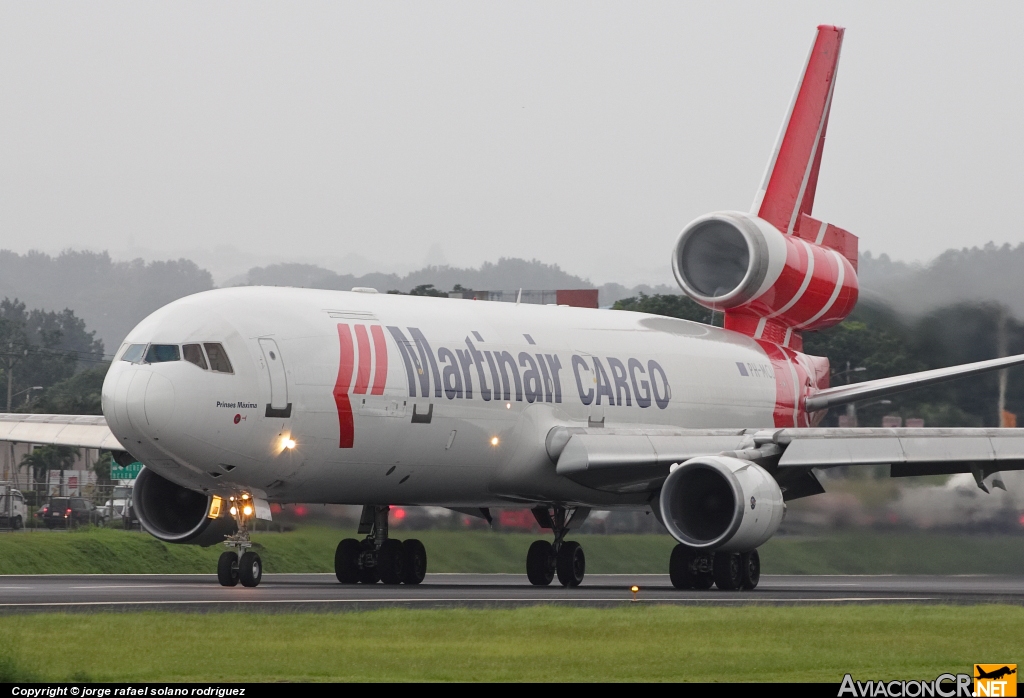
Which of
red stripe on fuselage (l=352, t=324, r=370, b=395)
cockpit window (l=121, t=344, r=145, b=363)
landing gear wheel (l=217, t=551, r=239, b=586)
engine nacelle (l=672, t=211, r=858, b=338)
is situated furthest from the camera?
engine nacelle (l=672, t=211, r=858, b=338)

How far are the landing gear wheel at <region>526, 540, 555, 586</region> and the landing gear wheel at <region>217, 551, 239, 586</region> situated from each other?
673 centimetres

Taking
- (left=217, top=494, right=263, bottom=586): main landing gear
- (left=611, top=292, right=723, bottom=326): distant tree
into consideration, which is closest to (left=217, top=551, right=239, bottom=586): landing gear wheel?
(left=217, top=494, right=263, bottom=586): main landing gear

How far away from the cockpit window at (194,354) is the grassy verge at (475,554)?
24.0 ft

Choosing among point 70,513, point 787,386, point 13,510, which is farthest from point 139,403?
point 70,513

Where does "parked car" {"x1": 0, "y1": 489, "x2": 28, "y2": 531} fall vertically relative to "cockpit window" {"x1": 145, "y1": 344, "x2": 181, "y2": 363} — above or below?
below

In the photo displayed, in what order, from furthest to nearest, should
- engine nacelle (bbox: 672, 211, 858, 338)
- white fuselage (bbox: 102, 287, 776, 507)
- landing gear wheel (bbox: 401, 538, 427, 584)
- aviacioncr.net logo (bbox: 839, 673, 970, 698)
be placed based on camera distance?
engine nacelle (bbox: 672, 211, 858, 338), landing gear wheel (bbox: 401, 538, 427, 584), white fuselage (bbox: 102, 287, 776, 507), aviacioncr.net logo (bbox: 839, 673, 970, 698)

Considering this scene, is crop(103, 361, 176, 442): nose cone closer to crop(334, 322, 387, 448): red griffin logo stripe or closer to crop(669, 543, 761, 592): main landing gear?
crop(334, 322, 387, 448): red griffin logo stripe

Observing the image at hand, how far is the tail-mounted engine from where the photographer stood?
102 feet

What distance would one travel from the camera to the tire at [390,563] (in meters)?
26.0

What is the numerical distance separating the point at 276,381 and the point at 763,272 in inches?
487

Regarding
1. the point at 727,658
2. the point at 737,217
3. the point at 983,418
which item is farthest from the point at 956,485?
the point at 727,658

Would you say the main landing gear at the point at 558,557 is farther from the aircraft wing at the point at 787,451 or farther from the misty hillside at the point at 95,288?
the misty hillside at the point at 95,288

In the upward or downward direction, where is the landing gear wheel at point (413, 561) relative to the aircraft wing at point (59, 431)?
downward

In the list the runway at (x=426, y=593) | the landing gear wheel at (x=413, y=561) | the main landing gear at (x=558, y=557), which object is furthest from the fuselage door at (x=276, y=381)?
the main landing gear at (x=558, y=557)
